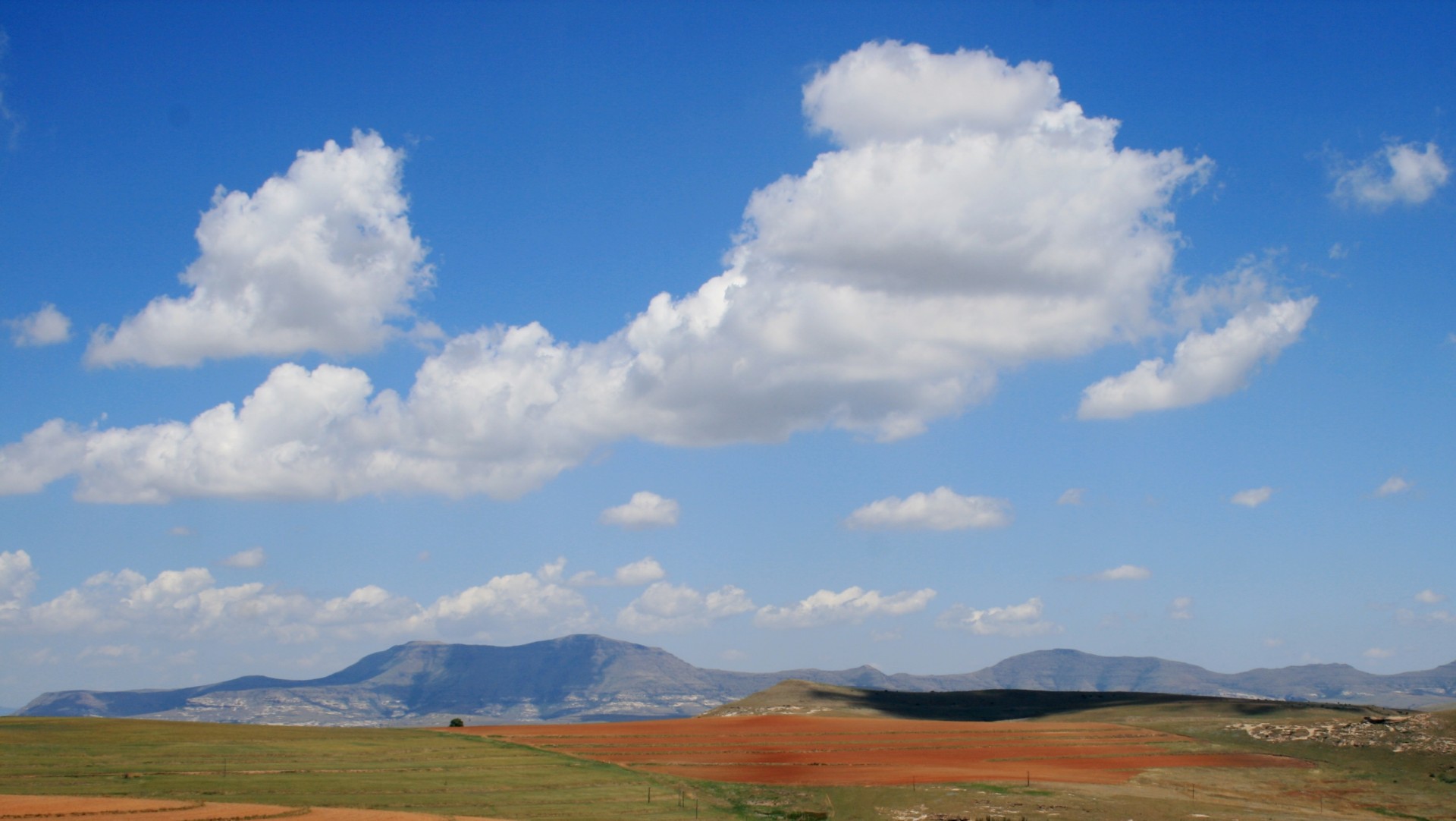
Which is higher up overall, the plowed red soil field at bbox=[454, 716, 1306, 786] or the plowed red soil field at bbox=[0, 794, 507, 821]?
the plowed red soil field at bbox=[0, 794, 507, 821]

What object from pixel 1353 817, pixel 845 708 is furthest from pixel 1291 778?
pixel 845 708

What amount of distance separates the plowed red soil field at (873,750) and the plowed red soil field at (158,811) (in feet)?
102

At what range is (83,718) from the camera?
104250mm

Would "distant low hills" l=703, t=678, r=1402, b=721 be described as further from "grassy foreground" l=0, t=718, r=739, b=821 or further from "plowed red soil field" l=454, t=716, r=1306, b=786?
"grassy foreground" l=0, t=718, r=739, b=821

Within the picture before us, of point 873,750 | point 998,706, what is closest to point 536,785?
point 873,750

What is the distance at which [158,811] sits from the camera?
2172 inches

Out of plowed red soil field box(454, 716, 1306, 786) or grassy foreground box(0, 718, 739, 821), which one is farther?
Answer: plowed red soil field box(454, 716, 1306, 786)

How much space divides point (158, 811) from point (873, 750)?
6583 centimetres

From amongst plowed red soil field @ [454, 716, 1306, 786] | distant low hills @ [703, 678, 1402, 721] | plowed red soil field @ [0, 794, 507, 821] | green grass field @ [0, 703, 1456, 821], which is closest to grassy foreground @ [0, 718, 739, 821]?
green grass field @ [0, 703, 1456, 821]

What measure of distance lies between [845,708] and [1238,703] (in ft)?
178

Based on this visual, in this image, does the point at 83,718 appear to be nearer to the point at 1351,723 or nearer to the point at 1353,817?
the point at 1353,817

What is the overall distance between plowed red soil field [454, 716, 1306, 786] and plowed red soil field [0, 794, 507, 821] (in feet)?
102

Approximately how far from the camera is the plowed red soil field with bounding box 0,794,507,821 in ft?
171

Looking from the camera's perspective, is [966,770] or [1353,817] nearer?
[1353,817]
